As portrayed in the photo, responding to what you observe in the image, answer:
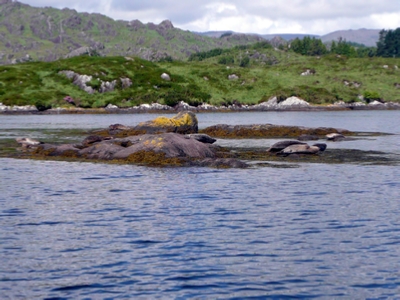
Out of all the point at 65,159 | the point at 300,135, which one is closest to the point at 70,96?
the point at 300,135

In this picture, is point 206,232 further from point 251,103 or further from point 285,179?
point 251,103

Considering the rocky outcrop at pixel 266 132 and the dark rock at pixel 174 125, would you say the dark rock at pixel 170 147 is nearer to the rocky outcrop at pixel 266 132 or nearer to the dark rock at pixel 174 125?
the dark rock at pixel 174 125

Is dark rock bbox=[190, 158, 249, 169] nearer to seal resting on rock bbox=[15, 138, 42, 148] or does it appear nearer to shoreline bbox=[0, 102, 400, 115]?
seal resting on rock bbox=[15, 138, 42, 148]

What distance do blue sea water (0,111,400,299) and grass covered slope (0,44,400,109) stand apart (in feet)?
384

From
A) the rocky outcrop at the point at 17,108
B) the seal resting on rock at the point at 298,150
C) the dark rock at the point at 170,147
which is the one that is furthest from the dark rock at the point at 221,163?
the rocky outcrop at the point at 17,108

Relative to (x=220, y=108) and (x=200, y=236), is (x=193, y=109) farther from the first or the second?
(x=200, y=236)

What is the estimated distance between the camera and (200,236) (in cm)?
1822

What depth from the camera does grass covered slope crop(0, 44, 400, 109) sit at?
488 ft

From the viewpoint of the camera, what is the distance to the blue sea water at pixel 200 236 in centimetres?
1366

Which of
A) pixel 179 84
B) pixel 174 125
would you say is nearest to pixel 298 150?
pixel 174 125

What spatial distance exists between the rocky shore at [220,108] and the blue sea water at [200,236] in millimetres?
109098

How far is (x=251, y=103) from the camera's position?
15512cm

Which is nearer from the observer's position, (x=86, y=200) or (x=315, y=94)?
(x=86, y=200)

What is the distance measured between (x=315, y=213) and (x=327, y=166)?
1422 cm
